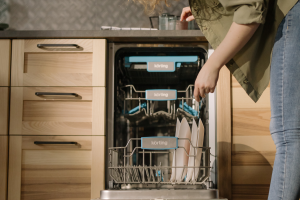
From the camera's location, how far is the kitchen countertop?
1371 mm

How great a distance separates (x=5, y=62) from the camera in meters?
1.38

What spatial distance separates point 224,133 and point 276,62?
68 centimetres

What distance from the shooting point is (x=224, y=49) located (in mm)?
732

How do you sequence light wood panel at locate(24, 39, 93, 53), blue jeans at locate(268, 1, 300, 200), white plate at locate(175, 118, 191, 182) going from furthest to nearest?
1. light wood panel at locate(24, 39, 93, 53)
2. white plate at locate(175, 118, 191, 182)
3. blue jeans at locate(268, 1, 300, 200)

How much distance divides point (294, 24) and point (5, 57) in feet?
4.07

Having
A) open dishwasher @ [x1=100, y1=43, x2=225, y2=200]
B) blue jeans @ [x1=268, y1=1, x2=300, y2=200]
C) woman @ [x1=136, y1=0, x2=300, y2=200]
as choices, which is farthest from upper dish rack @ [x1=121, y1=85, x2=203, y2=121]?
blue jeans @ [x1=268, y1=1, x2=300, y2=200]

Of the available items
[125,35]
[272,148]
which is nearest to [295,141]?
[272,148]

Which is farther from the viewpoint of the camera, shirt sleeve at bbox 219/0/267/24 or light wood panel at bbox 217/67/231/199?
light wood panel at bbox 217/67/231/199

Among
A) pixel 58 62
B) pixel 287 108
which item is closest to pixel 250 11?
pixel 287 108

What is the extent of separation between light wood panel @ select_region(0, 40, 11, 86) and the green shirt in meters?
0.93

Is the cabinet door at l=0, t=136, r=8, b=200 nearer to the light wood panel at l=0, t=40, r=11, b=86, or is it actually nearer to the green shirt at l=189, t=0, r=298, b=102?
the light wood panel at l=0, t=40, r=11, b=86

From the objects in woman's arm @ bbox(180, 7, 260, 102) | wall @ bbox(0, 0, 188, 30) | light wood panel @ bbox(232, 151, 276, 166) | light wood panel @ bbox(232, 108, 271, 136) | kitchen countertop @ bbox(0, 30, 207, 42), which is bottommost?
light wood panel @ bbox(232, 151, 276, 166)

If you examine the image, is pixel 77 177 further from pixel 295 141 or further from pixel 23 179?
pixel 295 141

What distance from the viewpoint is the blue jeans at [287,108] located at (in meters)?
0.65
